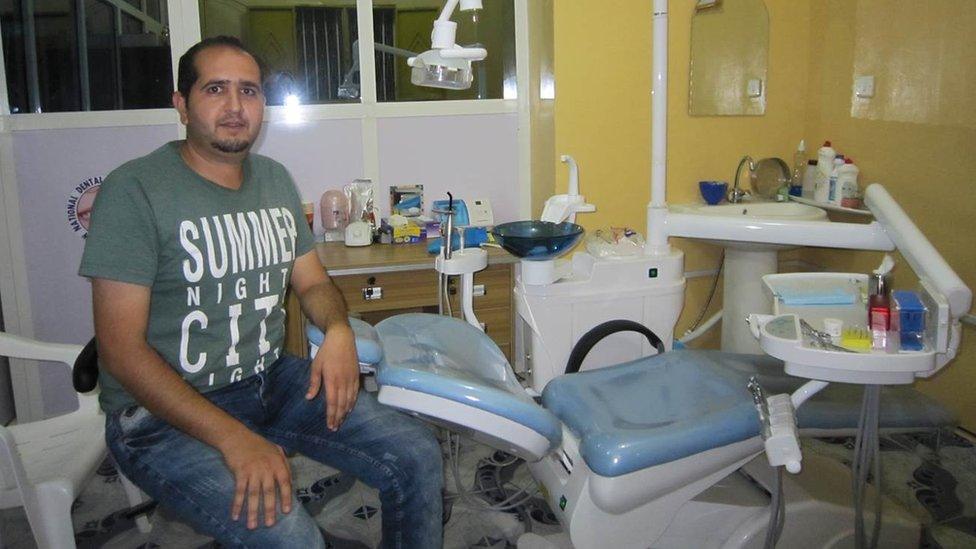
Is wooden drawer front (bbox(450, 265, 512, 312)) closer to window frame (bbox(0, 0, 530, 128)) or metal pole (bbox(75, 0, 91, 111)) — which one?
window frame (bbox(0, 0, 530, 128))

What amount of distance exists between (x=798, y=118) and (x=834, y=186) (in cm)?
48

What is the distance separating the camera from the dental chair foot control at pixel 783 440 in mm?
1245

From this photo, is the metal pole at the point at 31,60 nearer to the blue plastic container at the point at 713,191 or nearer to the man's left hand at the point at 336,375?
the man's left hand at the point at 336,375

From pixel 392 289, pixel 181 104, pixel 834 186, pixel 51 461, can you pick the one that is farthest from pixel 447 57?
pixel 834 186

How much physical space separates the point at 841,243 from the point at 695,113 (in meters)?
1.07

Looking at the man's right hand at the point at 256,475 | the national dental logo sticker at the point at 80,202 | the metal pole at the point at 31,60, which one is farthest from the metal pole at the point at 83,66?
the man's right hand at the point at 256,475

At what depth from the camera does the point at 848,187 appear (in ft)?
8.72

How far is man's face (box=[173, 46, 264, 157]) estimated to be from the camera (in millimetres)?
1460

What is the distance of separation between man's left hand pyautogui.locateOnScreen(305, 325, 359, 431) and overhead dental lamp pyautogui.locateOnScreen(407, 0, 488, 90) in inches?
30.7

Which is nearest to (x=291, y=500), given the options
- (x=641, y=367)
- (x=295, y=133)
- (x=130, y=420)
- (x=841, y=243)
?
(x=130, y=420)

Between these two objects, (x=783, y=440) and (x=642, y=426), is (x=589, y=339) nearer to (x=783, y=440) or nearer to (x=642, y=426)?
(x=642, y=426)

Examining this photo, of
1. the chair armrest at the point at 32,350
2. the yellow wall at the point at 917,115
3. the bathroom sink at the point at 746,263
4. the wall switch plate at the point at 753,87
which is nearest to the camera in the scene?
the chair armrest at the point at 32,350

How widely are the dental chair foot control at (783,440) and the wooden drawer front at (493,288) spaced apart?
55.5 inches

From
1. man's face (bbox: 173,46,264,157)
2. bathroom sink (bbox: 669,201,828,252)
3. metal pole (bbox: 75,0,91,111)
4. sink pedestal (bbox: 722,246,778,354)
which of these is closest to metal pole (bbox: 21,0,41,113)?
metal pole (bbox: 75,0,91,111)
